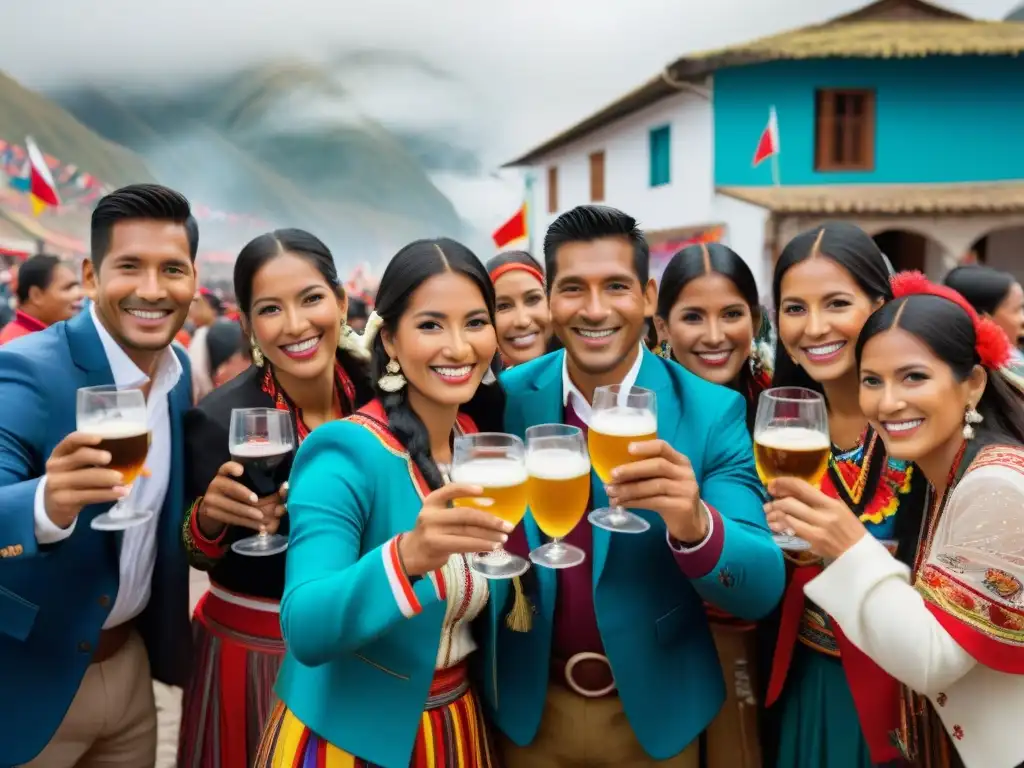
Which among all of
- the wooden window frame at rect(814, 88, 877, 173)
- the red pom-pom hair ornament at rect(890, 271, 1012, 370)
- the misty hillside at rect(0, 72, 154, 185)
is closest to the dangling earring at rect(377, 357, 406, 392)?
the red pom-pom hair ornament at rect(890, 271, 1012, 370)

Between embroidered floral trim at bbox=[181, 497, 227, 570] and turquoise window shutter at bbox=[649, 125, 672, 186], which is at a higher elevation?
turquoise window shutter at bbox=[649, 125, 672, 186]

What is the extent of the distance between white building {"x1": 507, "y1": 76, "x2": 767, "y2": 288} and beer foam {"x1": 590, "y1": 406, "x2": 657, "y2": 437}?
13794mm

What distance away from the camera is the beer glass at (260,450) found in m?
2.36

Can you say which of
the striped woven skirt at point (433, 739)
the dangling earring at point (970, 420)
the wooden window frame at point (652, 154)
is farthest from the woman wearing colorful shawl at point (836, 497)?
the wooden window frame at point (652, 154)

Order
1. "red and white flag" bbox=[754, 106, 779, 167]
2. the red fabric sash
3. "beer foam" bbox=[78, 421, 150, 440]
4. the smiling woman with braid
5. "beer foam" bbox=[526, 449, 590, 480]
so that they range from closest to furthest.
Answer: the smiling woman with braid < "beer foam" bbox=[526, 449, 590, 480] < "beer foam" bbox=[78, 421, 150, 440] < the red fabric sash < "red and white flag" bbox=[754, 106, 779, 167]

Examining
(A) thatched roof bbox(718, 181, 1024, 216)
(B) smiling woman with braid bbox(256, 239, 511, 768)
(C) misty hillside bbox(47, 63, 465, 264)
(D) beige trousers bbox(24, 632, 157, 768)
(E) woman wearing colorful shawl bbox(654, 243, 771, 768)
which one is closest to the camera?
(B) smiling woman with braid bbox(256, 239, 511, 768)

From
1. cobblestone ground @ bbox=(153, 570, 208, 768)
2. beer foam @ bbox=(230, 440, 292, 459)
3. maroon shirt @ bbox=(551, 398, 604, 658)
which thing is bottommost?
cobblestone ground @ bbox=(153, 570, 208, 768)

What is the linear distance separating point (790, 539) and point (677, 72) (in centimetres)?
1594

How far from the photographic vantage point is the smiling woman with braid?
1.61 m

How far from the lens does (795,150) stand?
1695 centimetres

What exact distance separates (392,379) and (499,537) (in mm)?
702

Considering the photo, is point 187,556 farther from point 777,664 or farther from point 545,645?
point 777,664

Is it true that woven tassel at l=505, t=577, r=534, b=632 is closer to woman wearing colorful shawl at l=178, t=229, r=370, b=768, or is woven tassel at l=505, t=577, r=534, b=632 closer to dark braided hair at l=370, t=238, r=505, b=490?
dark braided hair at l=370, t=238, r=505, b=490

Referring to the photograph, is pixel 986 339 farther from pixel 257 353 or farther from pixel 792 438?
pixel 257 353
